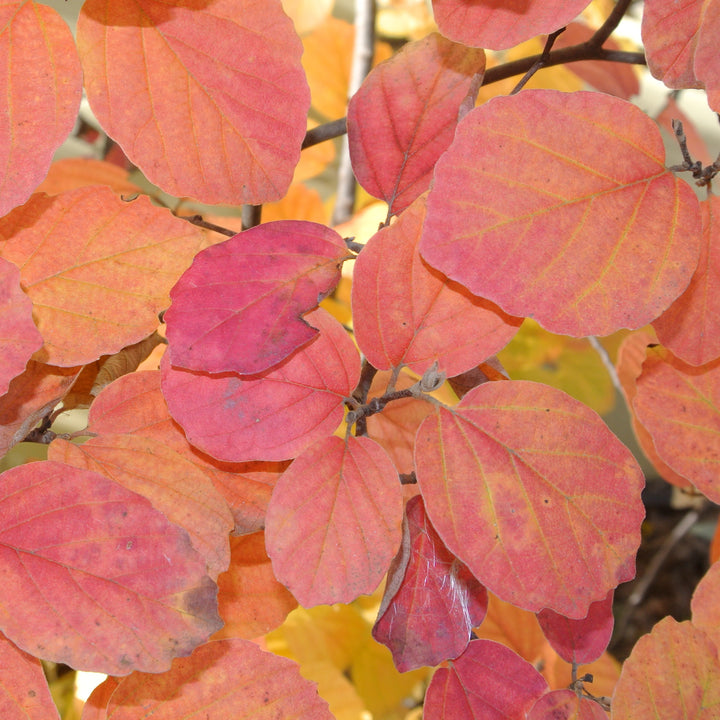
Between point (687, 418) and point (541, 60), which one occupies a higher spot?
point (541, 60)

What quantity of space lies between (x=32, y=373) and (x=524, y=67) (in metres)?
0.32

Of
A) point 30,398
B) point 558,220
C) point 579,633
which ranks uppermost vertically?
point 558,220

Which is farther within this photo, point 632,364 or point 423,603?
point 632,364

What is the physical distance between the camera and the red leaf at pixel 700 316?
14.3 inches

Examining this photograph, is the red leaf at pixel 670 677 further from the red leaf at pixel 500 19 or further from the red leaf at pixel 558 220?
the red leaf at pixel 500 19

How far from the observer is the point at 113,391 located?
0.37 meters

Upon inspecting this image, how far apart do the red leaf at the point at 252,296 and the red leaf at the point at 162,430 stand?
6cm

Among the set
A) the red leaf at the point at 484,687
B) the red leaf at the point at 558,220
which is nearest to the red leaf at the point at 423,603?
the red leaf at the point at 484,687

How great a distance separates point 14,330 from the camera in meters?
0.32

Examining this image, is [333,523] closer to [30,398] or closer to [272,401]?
Answer: [272,401]

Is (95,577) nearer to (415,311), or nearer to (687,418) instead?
(415,311)

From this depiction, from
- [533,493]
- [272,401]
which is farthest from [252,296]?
[533,493]

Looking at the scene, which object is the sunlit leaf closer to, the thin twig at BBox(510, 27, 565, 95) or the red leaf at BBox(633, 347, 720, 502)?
the red leaf at BBox(633, 347, 720, 502)

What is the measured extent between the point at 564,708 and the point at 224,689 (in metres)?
0.17
